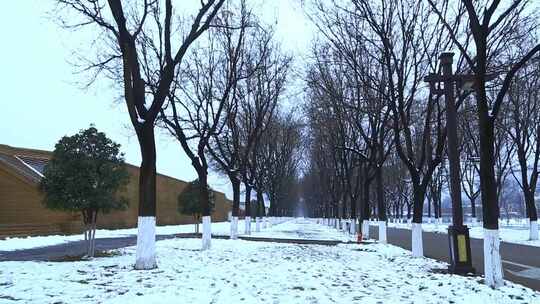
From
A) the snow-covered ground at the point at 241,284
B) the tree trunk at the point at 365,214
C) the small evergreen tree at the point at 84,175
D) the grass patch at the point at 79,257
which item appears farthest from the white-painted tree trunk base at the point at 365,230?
the small evergreen tree at the point at 84,175

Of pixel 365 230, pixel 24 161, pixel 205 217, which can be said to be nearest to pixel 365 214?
pixel 365 230

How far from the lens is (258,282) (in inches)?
453

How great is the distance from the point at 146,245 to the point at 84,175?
4367mm

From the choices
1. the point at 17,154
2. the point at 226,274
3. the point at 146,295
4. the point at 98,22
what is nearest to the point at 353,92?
the point at 98,22

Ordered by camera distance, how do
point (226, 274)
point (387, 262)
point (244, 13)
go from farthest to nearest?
point (244, 13)
point (387, 262)
point (226, 274)

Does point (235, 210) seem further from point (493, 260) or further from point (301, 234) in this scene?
point (493, 260)

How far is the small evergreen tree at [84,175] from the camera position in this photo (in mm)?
16797

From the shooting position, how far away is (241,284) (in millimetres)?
11141

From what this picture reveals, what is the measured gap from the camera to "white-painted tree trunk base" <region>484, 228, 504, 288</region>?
11.1 m

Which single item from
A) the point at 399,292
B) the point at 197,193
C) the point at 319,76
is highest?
the point at 319,76

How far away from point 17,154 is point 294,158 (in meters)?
37.2

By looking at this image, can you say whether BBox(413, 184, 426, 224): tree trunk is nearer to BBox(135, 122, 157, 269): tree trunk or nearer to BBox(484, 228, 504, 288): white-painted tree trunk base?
BBox(484, 228, 504, 288): white-painted tree trunk base

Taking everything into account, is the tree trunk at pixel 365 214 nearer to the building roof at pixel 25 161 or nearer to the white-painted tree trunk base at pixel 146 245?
the white-painted tree trunk base at pixel 146 245

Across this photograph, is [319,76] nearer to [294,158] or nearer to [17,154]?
[17,154]
